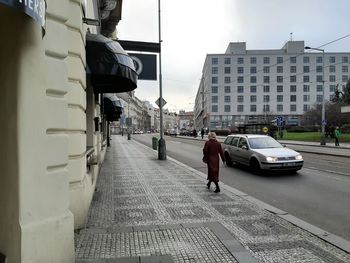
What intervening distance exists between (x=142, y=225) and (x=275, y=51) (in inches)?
4693

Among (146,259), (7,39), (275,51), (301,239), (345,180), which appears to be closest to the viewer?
(7,39)

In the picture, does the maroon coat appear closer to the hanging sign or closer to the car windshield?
the car windshield

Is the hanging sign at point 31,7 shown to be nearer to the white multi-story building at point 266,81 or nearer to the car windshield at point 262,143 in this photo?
the car windshield at point 262,143

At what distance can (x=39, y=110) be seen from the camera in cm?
461

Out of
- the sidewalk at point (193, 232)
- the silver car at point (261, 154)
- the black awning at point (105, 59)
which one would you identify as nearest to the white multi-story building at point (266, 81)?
the silver car at point (261, 154)

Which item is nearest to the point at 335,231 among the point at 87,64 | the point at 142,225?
the point at 142,225

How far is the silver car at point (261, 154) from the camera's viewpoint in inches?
573

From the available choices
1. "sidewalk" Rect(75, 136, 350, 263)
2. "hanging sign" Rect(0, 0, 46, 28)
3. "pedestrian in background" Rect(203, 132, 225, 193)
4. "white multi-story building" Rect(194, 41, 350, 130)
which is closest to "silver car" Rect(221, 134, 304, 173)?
"pedestrian in background" Rect(203, 132, 225, 193)

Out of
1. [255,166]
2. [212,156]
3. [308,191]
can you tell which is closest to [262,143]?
[255,166]

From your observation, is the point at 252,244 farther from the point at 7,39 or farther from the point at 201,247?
the point at 7,39

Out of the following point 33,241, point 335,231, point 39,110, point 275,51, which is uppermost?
point 275,51

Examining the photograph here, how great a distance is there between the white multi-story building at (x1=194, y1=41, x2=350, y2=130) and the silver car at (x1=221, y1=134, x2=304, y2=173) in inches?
3975

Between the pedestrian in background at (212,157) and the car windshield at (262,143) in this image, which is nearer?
the pedestrian in background at (212,157)

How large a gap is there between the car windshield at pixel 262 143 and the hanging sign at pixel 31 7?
12674mm
